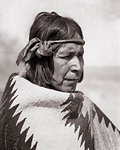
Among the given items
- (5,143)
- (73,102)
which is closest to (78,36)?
(73,102)

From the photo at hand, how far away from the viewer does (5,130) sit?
183 cm

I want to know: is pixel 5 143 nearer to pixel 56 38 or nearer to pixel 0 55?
pixel 56 38

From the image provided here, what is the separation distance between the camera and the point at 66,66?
1.93 metres

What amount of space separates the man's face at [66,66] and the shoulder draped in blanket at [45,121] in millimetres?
70

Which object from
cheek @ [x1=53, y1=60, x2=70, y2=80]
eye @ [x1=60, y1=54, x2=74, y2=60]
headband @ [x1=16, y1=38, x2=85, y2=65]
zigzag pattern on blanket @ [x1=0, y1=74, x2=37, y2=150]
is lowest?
zigzag pattern on blanket @ [x1=0, y1=74, x2=37, y2=150]

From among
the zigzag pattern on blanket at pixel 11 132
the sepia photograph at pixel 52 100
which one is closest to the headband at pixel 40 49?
the sepia photograph at pixel 52 100

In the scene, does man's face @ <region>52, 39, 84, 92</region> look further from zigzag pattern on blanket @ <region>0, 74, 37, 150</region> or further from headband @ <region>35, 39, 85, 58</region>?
zigzag pattern on blanket @ <region>0, 74, 37, 150</region>

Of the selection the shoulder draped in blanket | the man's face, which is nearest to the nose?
the man's face

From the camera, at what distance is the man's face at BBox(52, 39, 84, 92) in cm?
193

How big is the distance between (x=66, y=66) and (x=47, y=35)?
6.1 inches

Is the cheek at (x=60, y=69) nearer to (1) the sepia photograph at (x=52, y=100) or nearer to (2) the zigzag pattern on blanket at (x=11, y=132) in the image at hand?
(1) the sepia photograph at (x=52, y=100)

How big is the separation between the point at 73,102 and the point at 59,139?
17cm

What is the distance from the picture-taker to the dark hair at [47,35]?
192cm

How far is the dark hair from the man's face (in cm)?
3
